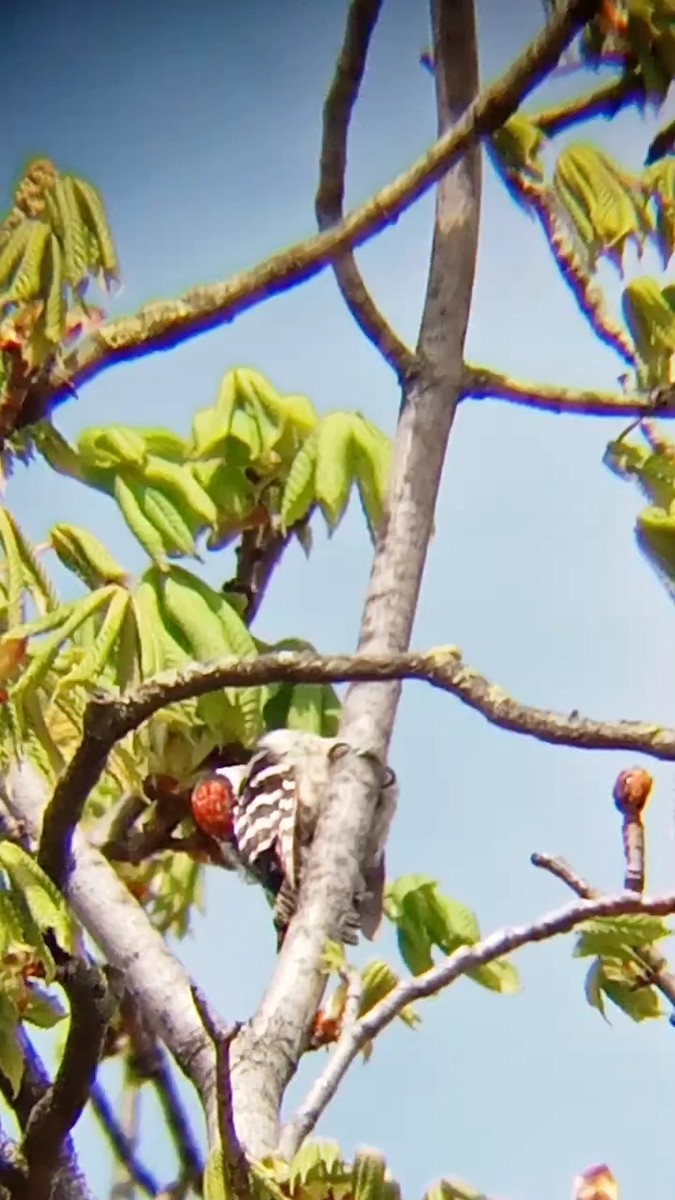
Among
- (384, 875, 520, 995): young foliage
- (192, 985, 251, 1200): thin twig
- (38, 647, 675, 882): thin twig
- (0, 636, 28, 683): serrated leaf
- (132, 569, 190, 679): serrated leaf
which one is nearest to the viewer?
(192, 985, 251, 1200): thin twig

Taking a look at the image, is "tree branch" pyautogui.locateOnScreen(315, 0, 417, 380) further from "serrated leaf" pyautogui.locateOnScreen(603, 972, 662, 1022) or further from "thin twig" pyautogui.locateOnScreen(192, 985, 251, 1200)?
"thin twig" pyautogui.locateOnScreen(192, 985, 251, 1200)

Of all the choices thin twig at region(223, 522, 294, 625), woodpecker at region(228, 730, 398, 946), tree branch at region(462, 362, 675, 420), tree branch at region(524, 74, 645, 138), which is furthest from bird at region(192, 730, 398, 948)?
tree branch at region(524, 74, 645, 138)

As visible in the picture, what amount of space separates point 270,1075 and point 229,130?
0.74 m

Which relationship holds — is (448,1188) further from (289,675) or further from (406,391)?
(406,391)

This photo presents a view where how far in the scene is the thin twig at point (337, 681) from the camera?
1.94 feet

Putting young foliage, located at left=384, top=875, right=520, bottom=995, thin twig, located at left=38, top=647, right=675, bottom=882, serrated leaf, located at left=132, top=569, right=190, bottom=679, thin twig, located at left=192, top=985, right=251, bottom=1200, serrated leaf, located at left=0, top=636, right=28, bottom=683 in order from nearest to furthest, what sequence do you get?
thin twig, located at left=192, top=985, right=251, bottom=1200
thin twig, located at left=38, top=647, right=675, bottom=882
serrated leaf, located at left=0, top=636, right=28, bottom=683
serrated leaf, located at left=132, top=569, right=190, bottom=679
young foliage, located at left=384, top=875, right=520, bottom=995

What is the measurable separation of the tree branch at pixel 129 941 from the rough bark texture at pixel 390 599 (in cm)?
4

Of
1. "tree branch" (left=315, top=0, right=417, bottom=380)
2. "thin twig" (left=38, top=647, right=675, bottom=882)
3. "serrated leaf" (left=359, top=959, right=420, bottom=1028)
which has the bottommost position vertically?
"serrated leaf" (left=359, top=959, right=420, bottom=1028)

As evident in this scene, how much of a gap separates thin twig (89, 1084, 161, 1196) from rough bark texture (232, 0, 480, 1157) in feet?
0.85

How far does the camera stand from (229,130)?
115 cm

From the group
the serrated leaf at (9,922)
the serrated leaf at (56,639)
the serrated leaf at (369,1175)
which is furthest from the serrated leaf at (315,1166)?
the serrated leaf at (56,639)

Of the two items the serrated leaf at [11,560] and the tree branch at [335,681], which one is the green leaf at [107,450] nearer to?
the serrated leaf at [11,560]

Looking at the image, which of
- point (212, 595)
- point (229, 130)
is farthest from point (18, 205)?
point (229, 130)

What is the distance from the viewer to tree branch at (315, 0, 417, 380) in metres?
0.91
